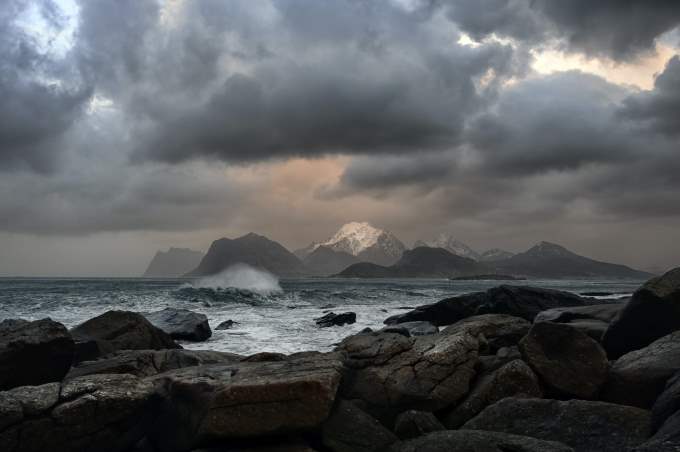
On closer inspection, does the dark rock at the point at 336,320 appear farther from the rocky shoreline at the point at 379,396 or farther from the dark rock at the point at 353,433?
the dark rock at the point at 353,433

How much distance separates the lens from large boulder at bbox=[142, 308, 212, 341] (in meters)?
20.2

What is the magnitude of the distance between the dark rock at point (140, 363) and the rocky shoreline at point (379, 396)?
8 centimetres

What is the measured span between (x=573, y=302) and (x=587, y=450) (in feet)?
73.6

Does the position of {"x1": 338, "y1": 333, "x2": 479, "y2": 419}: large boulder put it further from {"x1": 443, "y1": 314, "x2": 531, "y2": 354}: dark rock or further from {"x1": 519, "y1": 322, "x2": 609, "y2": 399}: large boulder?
{"x1": 443, "y1": 314, "x2": 531, "y2": 354}: dark rock

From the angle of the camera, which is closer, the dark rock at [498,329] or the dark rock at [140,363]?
the dark rock at [140,363]

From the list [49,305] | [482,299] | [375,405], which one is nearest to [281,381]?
[375,405]

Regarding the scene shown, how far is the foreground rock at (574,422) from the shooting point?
18.4ft

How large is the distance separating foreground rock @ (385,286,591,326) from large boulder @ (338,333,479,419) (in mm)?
16499

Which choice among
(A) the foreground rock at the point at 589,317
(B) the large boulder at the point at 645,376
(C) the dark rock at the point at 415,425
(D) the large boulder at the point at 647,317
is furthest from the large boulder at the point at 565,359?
(A) the foreground rock at the point at 589,317

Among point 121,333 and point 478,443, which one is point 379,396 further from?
point 121,333

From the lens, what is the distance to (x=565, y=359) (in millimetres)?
7723

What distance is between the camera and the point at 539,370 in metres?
7.66

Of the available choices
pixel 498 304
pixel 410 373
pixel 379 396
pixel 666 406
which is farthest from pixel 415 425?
pixel 498 304

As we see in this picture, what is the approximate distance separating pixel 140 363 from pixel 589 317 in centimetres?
1170
